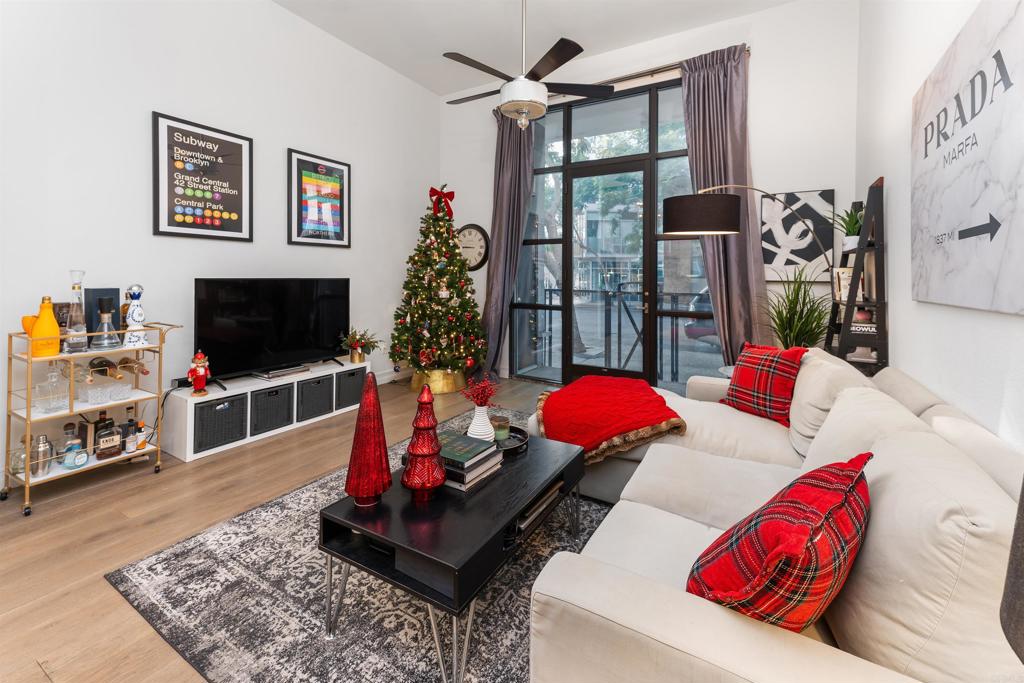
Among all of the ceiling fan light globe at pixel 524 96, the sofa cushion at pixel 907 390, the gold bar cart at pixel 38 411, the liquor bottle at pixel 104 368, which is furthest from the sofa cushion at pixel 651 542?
the liquor bottle at pixel 104 368

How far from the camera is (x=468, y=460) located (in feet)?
5.59

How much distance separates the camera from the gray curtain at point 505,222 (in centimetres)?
498

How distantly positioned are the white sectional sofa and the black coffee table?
1.00 feet

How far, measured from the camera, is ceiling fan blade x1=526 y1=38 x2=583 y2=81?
2551mm

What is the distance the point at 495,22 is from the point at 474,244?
2.17 metres

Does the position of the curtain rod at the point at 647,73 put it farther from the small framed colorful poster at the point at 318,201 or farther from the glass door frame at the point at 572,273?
the small framed colorful poster at the point at 318,201

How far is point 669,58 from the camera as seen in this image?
4285 millimetres

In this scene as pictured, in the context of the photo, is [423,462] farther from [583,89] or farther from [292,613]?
[583,89]

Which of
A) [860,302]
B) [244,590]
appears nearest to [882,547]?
[244,590]

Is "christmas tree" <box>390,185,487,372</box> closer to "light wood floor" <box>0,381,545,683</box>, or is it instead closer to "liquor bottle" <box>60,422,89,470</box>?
"light wood floor" <box>0,381,545,683</box>

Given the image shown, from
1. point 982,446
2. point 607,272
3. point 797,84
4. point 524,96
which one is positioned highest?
point 797,84

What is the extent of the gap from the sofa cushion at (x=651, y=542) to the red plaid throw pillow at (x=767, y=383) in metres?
1.22

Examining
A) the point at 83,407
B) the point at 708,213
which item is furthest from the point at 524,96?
the point at 83,407

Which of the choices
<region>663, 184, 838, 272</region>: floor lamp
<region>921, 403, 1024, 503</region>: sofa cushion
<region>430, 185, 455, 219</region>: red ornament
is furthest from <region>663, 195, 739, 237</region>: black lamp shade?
<region>430, 185, 455, 219</region>: red ornament
